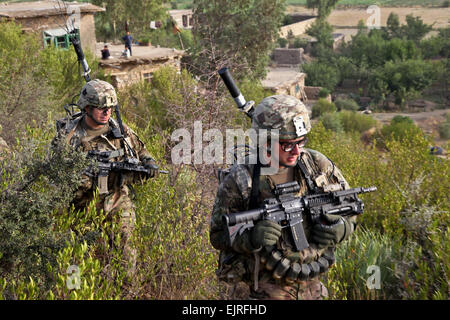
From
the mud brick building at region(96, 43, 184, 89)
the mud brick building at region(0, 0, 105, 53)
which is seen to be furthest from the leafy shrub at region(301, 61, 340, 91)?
the mud brick building at region(0, 0, 105, 53)

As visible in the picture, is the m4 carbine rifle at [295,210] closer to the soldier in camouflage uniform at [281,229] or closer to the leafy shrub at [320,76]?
the soldier in camouflage uniform at [281,229]

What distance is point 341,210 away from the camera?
375 centimetres

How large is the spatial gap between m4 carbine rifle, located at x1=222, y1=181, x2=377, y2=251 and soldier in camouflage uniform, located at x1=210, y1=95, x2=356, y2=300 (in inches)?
3.0

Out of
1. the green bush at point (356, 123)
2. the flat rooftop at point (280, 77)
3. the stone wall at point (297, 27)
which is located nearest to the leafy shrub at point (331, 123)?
the green bush at point (356, 123)

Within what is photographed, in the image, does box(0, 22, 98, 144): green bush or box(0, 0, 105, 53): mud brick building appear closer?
box(0, 22, 98, 144): green bush

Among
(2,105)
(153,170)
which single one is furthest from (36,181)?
(2,105)

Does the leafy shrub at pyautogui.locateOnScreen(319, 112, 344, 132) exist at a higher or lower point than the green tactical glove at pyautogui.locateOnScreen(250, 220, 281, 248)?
lower

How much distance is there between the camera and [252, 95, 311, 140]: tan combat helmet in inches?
142

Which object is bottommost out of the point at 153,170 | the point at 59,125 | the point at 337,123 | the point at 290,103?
the point at 337,123

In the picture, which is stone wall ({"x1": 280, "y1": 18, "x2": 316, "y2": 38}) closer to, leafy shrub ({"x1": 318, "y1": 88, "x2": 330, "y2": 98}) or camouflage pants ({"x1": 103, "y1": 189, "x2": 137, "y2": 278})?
leafy shrub ({"x1": 318, "y1": 88, "x2": 330, "y2": 98})

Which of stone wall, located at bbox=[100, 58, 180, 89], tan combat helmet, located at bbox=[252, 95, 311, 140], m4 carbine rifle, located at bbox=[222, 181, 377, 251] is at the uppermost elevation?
tan combat helmet, located at bbox=[252, 95, 311, 140]

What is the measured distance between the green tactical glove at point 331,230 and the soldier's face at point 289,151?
1.70ft
